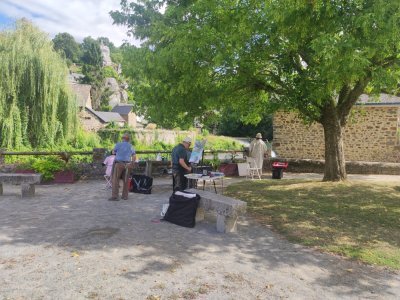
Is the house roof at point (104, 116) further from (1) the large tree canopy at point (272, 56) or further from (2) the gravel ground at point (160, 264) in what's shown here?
(2) the gravel ground at point (160, 264)

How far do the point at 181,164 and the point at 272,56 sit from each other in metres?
4.30

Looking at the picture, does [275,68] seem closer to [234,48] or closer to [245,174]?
[234,48]

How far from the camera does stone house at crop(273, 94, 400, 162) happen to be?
63.5 ft

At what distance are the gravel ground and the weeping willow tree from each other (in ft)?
37.5

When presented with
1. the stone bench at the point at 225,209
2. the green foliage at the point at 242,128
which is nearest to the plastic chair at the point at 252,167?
the stone bench at the point at 225,209

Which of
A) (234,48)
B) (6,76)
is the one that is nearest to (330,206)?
(234,48)

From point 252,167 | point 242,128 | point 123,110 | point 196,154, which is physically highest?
point 123,110

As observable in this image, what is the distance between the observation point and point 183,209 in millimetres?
7016

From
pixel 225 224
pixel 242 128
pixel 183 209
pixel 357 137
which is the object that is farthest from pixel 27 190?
pixel 242 128

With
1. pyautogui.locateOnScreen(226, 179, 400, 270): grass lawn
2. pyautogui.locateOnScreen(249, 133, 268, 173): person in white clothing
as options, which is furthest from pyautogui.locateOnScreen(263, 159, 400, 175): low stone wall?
pyautogui.locateOnScreen(226, 179, 400, 270): grass lawn

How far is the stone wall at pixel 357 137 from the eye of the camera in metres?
19.4

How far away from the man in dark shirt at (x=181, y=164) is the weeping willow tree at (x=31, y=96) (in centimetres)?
1152

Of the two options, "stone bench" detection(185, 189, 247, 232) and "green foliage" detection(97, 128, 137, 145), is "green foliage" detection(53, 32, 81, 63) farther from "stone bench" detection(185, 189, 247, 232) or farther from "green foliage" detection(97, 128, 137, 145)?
"stone bench" detection(185, 189, 247, 232)

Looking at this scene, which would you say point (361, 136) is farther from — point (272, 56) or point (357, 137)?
point (272, 56)
